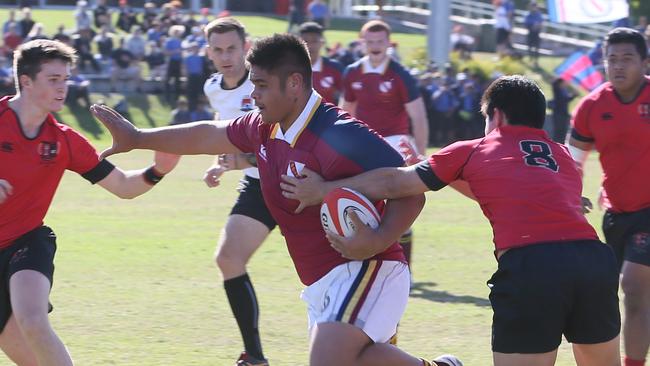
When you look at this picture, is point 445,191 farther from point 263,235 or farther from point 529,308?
point 529,308

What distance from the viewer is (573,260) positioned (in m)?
4.73

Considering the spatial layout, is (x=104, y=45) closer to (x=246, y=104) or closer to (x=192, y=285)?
(x=192, y=285)

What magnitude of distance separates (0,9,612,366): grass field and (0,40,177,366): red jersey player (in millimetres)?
1330

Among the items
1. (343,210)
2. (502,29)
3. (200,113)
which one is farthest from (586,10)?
(343,210)

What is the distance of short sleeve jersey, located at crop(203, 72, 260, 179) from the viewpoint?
7.40 metres

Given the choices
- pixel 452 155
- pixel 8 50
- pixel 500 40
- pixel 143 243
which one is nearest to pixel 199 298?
pixel 143 243

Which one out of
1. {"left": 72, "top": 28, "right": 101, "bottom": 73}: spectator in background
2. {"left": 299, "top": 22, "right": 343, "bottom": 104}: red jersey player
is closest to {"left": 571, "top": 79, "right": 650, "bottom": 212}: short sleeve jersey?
{"left": 299, "top": 22, "right": 343, "bottom": 104}: red jersey player

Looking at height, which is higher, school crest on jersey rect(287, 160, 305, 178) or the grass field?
school crest on jersey rect(287, 160, 305, 178)

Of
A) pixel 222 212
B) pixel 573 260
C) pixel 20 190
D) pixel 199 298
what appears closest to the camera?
pixel 573 260

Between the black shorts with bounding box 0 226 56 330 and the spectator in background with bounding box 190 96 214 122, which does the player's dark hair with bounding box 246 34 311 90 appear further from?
the spectator in background with bounding box 190 96 214 122

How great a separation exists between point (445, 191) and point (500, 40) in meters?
19.1

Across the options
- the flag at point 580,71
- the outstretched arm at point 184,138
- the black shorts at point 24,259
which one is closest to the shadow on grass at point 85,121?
the flag at point 580,71

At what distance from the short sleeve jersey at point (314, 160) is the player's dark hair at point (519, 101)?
503 millimetres

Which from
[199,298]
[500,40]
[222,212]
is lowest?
[500,40]
